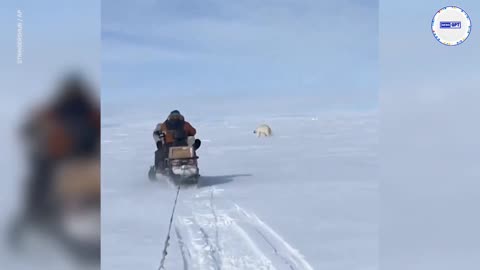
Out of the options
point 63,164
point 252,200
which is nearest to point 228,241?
point 252,200

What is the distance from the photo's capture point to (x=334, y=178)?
2512 millimetres

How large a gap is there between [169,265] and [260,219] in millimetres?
511

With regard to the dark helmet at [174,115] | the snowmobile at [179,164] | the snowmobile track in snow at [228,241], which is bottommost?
the snowmobile track in snow at [228,241]

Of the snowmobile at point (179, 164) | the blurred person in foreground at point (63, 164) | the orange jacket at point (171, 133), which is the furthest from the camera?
the snowmobile at point (179, 164)

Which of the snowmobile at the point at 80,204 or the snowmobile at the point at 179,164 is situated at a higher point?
the snowmobile at the point at 179,164

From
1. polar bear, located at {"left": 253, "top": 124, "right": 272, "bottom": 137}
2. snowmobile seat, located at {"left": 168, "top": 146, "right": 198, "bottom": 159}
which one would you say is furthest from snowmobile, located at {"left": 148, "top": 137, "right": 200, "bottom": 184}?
polar bear, located at {"left": 253, "top": 124, "right": 272, "bottom": 137}

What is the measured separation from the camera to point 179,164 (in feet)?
8.17

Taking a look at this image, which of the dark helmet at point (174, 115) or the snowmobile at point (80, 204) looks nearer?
the snowmobile at point (80, 204)

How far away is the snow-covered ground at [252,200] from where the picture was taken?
7.84 feet

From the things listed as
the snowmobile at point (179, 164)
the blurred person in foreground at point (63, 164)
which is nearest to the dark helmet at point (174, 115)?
the snowmobile at point (179, 164)

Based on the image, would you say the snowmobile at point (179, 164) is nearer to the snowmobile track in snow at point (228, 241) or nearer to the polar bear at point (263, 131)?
the snowmobile track in snow at point (228, 241)

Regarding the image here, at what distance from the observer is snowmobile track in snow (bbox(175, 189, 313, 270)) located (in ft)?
8.04

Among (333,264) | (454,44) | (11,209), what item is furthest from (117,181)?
(454,44)

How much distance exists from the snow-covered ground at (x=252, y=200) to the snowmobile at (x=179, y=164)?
4 centimetres
